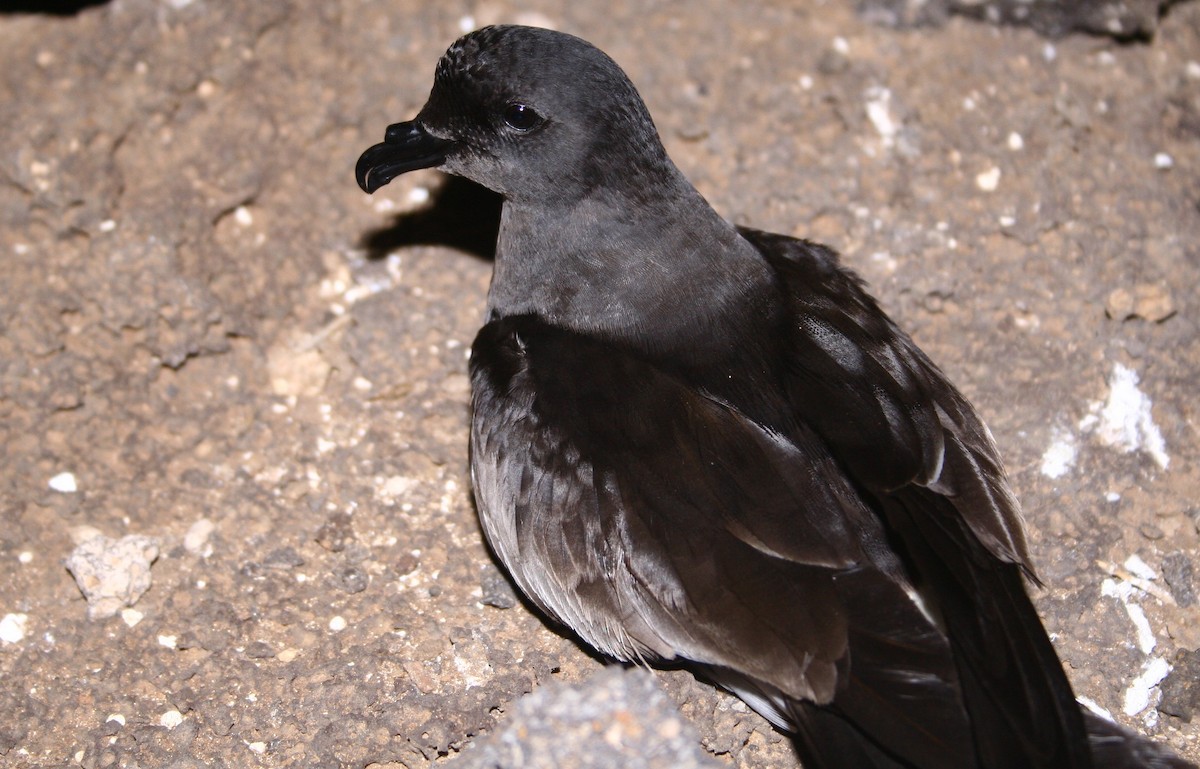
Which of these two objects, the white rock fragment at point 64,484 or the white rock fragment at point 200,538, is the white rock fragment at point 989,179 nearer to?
the white rock fragment at point 200,538

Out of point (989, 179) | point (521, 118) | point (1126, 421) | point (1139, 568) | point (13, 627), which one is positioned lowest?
point (13, 627)

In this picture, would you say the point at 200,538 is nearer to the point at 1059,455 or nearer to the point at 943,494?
the point at 943,494

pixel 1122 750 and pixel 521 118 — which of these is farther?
pixel 521 118

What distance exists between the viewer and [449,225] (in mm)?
4480

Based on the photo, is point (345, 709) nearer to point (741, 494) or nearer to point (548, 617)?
point (548, 617)

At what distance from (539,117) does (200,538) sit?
5.80 ft

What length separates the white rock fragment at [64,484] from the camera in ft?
12.7

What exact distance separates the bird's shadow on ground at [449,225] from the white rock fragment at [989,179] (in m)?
1.90

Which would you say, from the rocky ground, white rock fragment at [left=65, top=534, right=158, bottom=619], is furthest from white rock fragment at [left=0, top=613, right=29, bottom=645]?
white rock fragment at [left=65, top=534, right=158, bottom=619]

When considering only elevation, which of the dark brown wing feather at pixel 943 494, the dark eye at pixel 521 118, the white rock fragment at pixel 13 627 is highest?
the dark eye at pixel 521 118

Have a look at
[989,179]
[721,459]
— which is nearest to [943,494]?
[721,459]

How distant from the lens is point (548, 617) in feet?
12.0

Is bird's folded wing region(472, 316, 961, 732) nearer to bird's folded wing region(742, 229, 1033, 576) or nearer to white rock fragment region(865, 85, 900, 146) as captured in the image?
bird's folded wing region(742, 229, 1033, 576)

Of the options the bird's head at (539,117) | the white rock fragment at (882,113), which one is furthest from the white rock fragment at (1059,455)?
the bird's head at (539,117)
